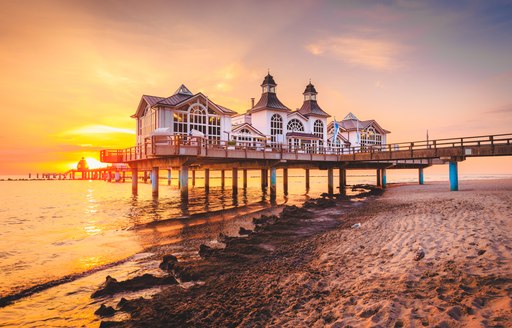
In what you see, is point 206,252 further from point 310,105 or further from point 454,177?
point 310,105

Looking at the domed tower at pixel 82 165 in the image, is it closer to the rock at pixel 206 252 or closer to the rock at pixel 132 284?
the rock at pixel 206 252

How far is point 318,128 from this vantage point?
1869 inches

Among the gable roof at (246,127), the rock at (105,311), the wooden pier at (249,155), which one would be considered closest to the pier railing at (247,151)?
the wooden pier at (249,155)

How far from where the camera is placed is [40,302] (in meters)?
7.00

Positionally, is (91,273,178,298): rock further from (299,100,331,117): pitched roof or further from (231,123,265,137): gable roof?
(299,100,331,117): pitched roof

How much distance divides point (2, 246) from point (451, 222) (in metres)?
17.6

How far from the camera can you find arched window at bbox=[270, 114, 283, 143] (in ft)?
138

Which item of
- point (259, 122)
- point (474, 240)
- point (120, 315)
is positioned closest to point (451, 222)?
point (474, 240)

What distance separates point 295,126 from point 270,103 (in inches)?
208

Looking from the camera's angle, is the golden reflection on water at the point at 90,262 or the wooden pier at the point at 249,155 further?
the wooden pier at the point at 249,155

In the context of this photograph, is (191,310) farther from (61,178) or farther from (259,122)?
(61,178)

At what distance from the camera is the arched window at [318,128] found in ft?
154

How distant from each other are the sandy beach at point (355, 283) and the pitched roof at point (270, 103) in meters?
33.5

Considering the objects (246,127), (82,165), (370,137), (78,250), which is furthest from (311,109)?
(82,165)
